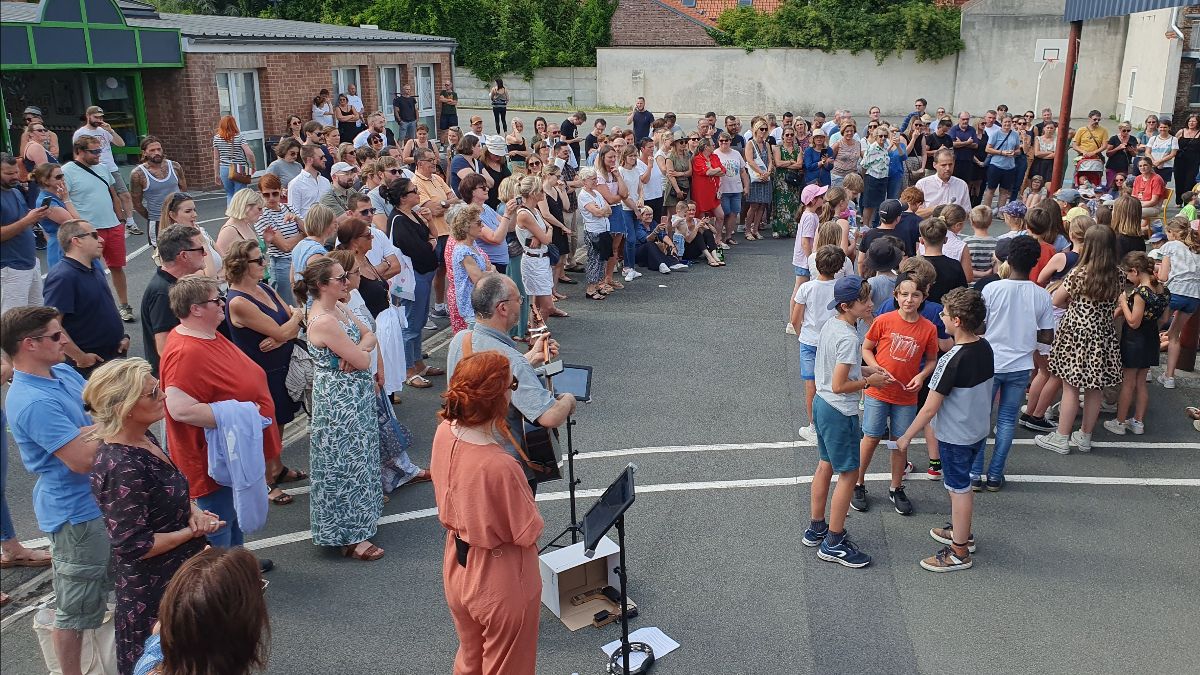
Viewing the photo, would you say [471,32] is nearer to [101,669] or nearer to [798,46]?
[798,46]

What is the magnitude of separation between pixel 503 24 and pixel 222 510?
1517 inches

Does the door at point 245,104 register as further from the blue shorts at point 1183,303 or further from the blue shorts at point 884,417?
the blue shorts at point 1183,303

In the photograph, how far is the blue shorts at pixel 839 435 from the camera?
5406 mm

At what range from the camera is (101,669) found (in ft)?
14.4

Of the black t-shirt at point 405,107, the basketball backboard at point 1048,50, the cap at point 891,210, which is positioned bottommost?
the cap at point 891,210

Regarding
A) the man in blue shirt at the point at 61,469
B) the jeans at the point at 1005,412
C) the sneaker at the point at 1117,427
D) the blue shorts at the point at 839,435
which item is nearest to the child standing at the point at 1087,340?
the sneaker at the point at 1117,427

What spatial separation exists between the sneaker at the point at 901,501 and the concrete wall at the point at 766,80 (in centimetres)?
3183

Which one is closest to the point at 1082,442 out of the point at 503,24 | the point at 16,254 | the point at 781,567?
the point at 781,567

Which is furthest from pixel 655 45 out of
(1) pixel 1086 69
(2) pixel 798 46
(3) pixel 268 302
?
(3) pixel 268 302

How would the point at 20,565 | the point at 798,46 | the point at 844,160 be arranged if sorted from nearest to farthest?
the point at 20,565
the point at 844,160
the point at 798,46

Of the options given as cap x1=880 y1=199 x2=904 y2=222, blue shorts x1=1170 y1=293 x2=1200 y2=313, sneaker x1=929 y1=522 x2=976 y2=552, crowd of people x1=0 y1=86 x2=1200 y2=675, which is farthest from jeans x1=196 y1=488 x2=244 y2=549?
blue shorts x1=1170 y1=293 x2=1200 y2=313

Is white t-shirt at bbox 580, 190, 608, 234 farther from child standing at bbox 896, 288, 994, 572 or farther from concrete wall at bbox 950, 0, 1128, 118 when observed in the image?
concrete wall at bbox 950, 0, 1128, 118

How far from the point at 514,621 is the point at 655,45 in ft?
133

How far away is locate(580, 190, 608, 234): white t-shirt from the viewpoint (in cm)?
1123
